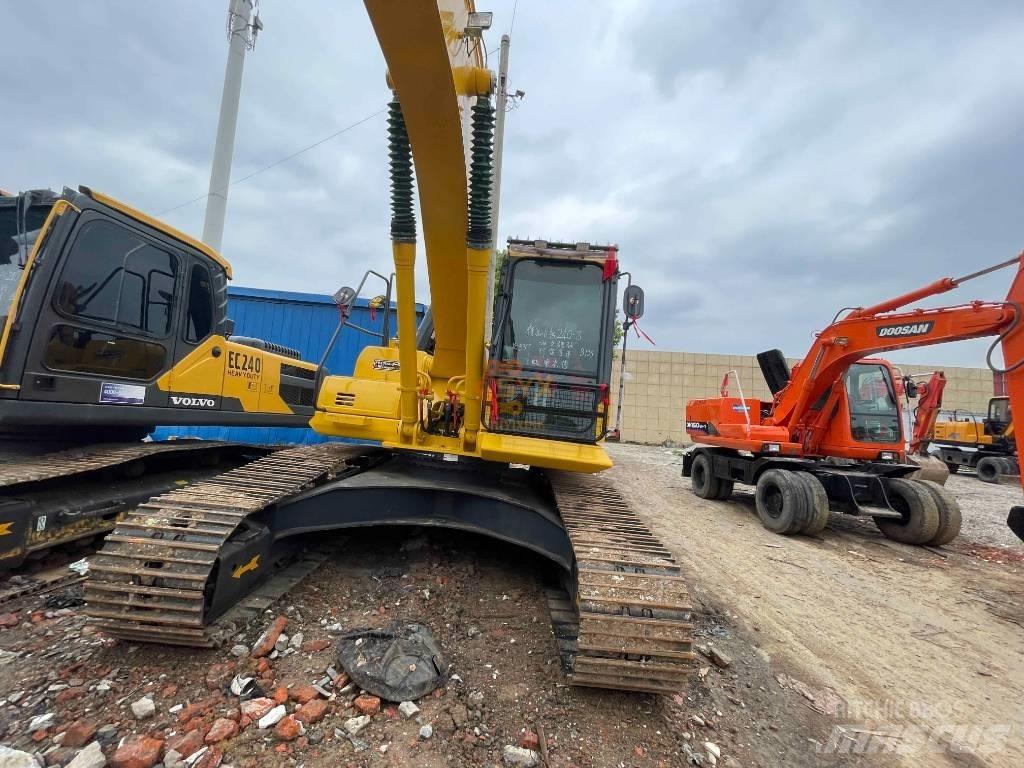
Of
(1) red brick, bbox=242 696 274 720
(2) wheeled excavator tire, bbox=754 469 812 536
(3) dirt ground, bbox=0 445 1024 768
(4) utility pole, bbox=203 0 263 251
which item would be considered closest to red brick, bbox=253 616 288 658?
(3) dirt ground, bbox=0 445 1024 768

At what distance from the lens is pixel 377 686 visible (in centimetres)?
233

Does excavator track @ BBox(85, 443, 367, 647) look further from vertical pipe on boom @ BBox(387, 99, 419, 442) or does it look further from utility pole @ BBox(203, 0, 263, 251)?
utility pole @ BBox(203, 0, 263, 251)

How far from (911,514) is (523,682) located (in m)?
6.49

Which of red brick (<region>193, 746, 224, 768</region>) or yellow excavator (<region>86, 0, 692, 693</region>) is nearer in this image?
red brick (<region>193, 746, 224, 768</region>)

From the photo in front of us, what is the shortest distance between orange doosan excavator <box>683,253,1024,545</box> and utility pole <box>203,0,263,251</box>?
39.1ft

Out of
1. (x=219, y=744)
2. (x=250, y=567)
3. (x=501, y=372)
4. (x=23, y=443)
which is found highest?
(x=501, y=372)

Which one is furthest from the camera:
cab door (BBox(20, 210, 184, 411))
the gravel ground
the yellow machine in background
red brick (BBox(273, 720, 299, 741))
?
the yellow machine in background

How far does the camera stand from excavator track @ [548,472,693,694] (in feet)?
7.51

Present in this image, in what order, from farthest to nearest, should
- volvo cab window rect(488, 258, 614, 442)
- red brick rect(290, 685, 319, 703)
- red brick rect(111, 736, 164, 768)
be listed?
volvo cab window rect(488, 258, 614, 442), red brick rect(290, 685, 319, 703), red brick rect(111, 736, 164, 768)

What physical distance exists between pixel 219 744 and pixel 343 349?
7757mm

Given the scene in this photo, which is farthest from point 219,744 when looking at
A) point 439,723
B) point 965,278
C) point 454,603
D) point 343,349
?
point 343,349

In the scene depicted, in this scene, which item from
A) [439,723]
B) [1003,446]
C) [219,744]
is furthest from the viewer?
[1003,446]

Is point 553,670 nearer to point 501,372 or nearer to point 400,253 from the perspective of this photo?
point 501,372

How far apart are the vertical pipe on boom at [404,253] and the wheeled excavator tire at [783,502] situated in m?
5.22
